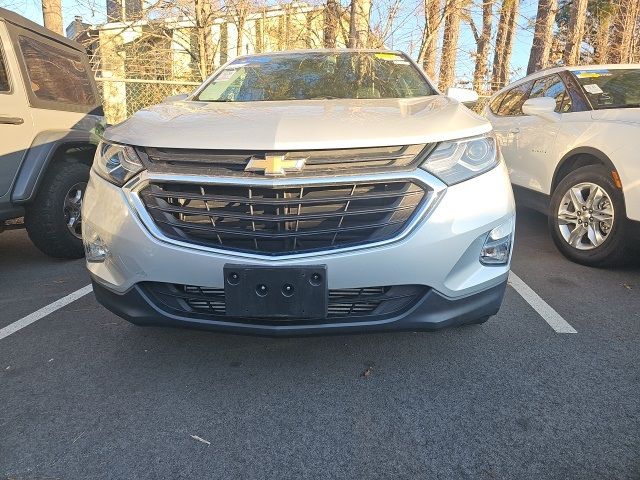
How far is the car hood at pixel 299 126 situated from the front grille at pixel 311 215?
18 cm

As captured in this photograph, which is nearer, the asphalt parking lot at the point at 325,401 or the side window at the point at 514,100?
the asphalt parking lot at the point at 325,401

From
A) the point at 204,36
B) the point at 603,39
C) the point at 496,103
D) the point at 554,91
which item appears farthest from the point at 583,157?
the point at 603,39

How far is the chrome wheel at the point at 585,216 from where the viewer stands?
3854mm

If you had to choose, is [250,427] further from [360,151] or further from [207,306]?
[360,151]

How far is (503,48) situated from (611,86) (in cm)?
1085

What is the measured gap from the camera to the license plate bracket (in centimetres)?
196

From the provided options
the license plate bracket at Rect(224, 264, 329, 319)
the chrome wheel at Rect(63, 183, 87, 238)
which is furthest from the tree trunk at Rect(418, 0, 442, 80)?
the license plate bracket at Rect(224, 264, 329, 319)

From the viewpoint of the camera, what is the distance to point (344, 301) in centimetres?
205

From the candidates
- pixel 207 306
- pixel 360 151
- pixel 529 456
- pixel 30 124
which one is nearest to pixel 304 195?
pixel 360 151

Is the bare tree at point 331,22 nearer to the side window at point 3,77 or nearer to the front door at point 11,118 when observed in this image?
the front door at point 11,118

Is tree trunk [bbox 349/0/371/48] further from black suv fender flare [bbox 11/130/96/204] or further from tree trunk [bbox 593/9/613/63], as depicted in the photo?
tree trunk [bbox 593/9/613/63]

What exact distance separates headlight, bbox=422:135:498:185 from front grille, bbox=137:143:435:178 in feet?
0.17

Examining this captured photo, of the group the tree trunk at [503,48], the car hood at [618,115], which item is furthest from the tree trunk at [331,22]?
the car hood at [618,115]

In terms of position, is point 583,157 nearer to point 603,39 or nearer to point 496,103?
point 496,103
